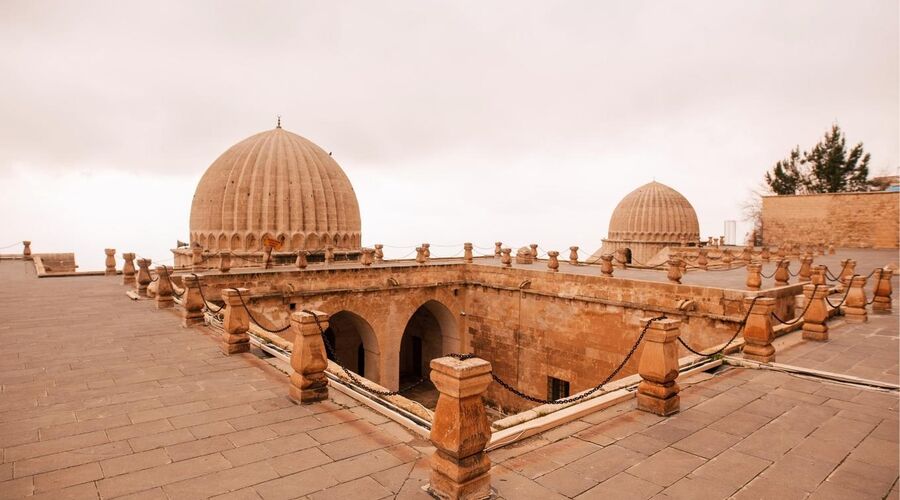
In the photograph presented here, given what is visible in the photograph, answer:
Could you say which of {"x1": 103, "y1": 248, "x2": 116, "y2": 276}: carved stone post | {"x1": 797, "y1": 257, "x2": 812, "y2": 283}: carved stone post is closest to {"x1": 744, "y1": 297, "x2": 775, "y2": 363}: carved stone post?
{"x1": 797, "y1": 257, "x2": 812, "y2": 283}: carved stone post

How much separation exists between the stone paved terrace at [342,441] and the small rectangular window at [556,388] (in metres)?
8.50

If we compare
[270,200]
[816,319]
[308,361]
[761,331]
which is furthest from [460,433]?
[270,200]

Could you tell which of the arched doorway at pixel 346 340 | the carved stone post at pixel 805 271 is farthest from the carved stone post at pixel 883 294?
the arched doorway at pixel 346 340

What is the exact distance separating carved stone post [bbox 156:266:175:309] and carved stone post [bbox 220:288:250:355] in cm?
453

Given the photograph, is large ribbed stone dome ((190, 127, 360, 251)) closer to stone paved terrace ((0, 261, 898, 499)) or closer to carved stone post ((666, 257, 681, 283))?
stone paved terrace ((0, 261, 898, 499))

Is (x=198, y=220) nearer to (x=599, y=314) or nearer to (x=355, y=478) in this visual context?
(x=599, y=314)

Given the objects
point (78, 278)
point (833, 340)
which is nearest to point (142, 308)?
point (78, 278)

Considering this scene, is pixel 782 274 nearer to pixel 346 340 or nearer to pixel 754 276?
pixel 754 276

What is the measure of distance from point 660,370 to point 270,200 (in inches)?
638

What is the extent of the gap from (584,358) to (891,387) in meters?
8.35

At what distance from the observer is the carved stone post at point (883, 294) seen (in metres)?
12.4

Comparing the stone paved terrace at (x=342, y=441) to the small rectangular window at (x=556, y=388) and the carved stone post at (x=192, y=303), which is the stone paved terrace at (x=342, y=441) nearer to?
the carved stone post at (x=192, y=303)

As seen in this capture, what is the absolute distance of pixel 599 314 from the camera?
1411cm

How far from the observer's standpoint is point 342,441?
454cm
